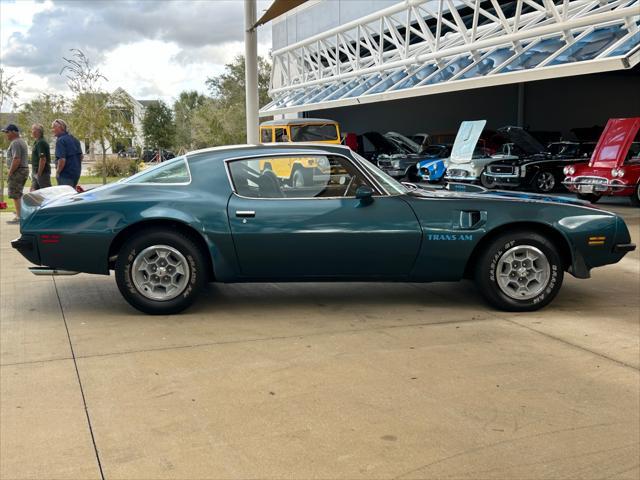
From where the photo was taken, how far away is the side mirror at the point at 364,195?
18.4 feet

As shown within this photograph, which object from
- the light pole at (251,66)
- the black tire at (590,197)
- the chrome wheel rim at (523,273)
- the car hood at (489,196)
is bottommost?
the black tire at (590,197)

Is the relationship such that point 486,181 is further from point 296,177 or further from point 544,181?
point 296,177

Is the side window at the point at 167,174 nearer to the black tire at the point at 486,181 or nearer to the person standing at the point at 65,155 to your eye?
the person standing at the point at 65,155

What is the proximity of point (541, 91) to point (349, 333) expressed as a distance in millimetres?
26036

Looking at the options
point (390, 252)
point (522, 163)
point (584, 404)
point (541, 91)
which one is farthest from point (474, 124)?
point (584, 404)

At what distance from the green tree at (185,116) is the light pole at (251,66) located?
4781 centimetres

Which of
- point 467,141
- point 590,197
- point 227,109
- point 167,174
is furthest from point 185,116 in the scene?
point 167,174

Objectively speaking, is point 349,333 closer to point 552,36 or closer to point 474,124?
point 552,36

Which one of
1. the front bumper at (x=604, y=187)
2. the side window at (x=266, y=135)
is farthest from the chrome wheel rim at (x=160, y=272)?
→ the side window at (x=266, y=135)

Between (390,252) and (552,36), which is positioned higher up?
(552,36)

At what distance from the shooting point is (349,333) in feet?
17.0

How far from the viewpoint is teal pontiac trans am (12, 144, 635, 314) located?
5.55m

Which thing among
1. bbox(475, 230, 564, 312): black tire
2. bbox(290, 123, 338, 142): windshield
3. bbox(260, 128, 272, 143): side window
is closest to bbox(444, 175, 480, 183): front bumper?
bbox(290, 123, 338, 142): windshield

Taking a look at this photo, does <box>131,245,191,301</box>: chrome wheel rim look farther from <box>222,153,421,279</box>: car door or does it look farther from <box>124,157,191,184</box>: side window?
<box>124,157,191,184</box>: side window
